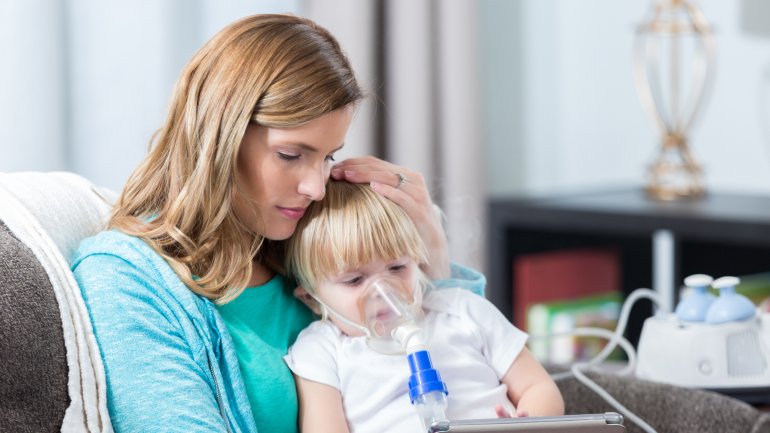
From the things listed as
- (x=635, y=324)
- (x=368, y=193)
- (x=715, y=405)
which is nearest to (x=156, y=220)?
(x=368, y=193)

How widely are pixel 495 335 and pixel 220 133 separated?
0.43 m

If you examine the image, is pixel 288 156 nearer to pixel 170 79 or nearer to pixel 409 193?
pixel 409 193

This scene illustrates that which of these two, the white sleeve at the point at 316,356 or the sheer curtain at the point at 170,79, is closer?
the white sleeve at the point at 316,356

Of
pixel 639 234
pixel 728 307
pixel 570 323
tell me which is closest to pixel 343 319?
pixel 728 307

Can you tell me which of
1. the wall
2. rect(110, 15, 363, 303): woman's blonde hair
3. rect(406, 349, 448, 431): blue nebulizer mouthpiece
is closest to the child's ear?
rect(110, 15, 363, 303): woman's blonde hair

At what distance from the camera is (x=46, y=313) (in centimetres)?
99

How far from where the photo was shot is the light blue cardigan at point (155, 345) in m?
1.04

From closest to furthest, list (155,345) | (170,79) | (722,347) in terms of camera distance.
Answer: (155,345) → (722,347) → (170,79)

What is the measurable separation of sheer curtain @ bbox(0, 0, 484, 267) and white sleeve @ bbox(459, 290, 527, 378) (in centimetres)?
36

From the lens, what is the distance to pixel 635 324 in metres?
2.83

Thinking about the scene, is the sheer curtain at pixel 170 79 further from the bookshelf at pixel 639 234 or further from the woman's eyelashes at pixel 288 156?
the woman's eyelashes at pixel 288 156

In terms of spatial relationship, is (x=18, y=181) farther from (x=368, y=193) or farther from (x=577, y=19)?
(x=577, y=19)

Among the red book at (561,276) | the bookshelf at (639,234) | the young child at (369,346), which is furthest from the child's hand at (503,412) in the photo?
the red book at (561,276)

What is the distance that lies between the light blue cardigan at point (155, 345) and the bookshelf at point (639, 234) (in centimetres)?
152
